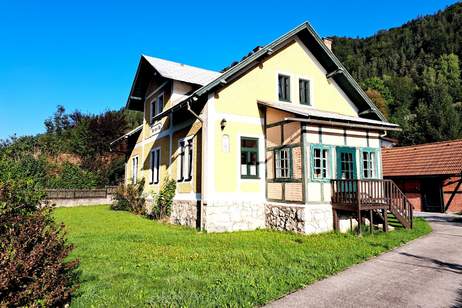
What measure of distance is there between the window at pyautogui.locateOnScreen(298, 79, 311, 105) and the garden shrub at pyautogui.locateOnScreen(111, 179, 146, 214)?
1068 cm

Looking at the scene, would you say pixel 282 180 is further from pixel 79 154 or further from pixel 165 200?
pixel 79 154

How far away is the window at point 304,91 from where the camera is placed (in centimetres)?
1503

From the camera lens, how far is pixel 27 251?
4.43 meters

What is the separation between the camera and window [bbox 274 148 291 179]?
40.6 feet

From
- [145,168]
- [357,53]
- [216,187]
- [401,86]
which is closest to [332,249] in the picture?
[216,187]

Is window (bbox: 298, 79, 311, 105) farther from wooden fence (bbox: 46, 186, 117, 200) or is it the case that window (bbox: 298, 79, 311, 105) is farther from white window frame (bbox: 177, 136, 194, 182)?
wooden fence (bbox: 46, 186, 117, 200)

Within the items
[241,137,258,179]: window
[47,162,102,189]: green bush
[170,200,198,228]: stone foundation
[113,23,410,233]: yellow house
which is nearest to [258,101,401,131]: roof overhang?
[113,23,410,233]: yellow house

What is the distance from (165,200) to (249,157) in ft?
15.7

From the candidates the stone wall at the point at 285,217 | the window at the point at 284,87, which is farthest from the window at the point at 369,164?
the window at the point at 284,87

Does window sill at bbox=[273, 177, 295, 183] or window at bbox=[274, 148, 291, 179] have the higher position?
window at bbox=[274, 148, 291, 179]

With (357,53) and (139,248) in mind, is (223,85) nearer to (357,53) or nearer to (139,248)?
(139,248)

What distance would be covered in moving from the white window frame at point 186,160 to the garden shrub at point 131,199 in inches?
205

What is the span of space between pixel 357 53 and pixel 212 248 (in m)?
93.3

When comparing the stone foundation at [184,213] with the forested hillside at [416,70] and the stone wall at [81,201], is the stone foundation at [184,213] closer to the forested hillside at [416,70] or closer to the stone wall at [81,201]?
the stone wall at [81,201]
